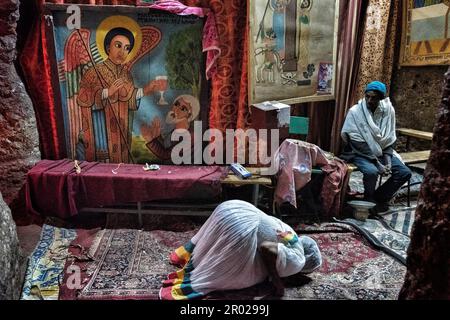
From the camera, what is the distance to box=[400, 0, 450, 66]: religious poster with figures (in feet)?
16.9

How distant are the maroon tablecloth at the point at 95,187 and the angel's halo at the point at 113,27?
1552 mm

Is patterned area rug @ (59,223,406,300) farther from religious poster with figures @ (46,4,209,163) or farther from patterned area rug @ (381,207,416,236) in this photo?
→ religious poster with figures @ (46,4,209,163)

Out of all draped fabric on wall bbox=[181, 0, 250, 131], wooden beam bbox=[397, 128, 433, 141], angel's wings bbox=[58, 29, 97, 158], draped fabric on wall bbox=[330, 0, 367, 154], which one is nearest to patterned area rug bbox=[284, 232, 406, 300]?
draped fabric on wall bbox=[181, 0, 250, 131]

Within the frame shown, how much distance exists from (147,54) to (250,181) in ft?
6.88

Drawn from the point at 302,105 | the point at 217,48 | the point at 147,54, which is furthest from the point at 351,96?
the point at 147,54

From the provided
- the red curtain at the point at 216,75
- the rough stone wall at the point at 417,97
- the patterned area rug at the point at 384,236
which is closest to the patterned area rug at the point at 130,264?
the red curtain at the point at 216,75

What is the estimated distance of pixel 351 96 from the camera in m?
5.73

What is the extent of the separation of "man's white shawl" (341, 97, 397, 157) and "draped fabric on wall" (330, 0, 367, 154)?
2.26 ft

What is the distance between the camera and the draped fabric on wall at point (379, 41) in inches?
213

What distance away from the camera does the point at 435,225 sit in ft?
5.66

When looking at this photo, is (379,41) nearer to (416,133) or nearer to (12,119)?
(416,133)

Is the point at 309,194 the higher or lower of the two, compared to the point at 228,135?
lower

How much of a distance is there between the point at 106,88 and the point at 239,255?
2.95 m

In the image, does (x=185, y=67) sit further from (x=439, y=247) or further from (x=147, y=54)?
(x=439, y=247)
